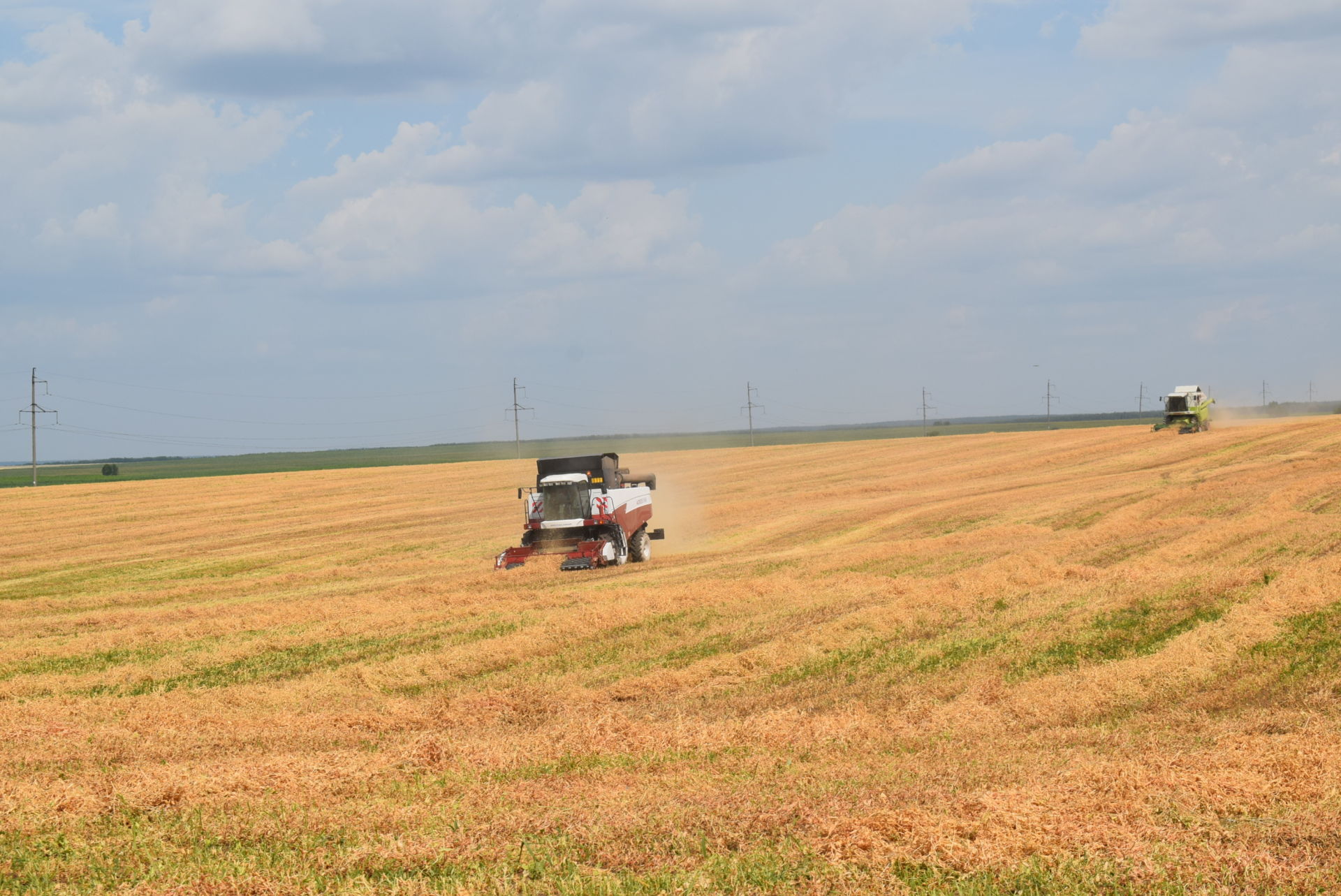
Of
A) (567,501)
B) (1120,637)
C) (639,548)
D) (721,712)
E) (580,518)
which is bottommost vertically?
(721,712)

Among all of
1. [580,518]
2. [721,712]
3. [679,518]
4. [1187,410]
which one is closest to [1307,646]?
[721,712]

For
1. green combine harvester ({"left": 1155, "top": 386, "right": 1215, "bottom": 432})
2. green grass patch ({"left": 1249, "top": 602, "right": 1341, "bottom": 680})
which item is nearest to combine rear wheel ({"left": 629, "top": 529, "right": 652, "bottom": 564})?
green grass patch ({"left": 1249, "top": 602, "right": 1341, "bottom": 680})

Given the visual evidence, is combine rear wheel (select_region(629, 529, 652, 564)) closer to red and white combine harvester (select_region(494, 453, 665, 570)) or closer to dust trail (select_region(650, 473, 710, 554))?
red and white combine harvester (select_region(494, 453, 665, 570))

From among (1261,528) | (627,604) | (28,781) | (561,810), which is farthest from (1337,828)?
(1261,528)

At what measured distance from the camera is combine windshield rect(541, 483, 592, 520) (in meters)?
25.7

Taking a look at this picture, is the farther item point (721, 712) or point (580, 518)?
point (580, 518)

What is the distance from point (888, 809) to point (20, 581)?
2722 centimetres

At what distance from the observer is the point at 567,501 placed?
84.8 feet

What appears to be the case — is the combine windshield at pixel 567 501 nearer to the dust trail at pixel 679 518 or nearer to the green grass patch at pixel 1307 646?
the dust trail at pixel 679 518

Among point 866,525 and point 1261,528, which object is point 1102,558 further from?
point 866,525

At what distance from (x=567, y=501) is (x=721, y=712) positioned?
14.0 m

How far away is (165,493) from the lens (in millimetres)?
55625

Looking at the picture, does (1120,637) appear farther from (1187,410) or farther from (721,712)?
(1187,410)

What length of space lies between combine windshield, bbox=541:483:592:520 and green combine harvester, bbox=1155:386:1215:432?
4031 cm
